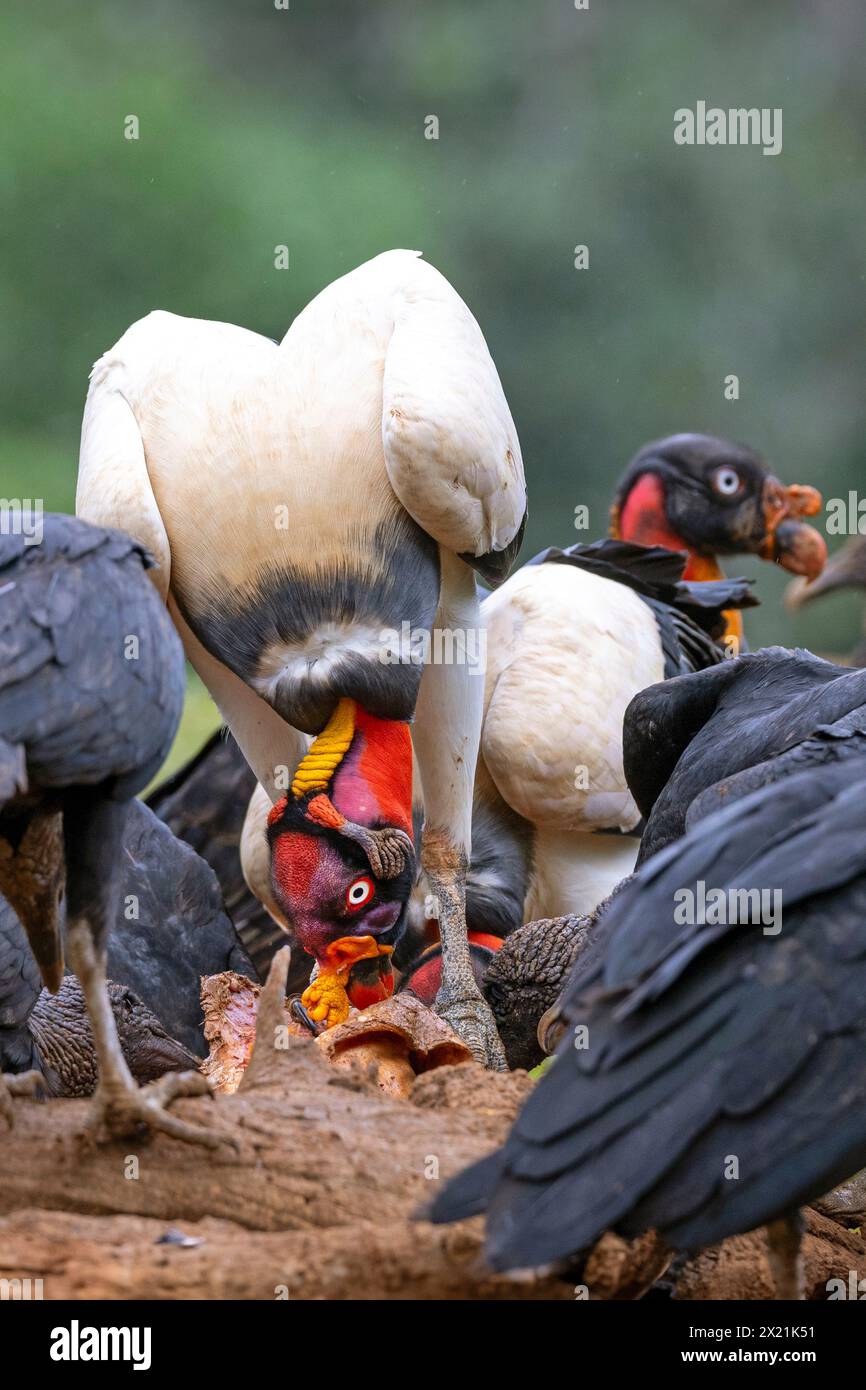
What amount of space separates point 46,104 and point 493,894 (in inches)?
348

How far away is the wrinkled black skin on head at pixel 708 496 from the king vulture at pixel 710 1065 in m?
3.73

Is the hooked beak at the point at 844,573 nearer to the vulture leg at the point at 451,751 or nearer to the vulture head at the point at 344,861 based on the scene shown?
the vulture leg at the point at 451,751

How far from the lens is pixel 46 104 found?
470 inches

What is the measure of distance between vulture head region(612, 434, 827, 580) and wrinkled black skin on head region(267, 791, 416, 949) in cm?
246

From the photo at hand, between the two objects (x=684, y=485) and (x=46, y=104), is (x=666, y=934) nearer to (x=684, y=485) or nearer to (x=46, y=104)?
(x=684, y=485)

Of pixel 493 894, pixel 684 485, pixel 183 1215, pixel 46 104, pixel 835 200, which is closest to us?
pixel 183 1215

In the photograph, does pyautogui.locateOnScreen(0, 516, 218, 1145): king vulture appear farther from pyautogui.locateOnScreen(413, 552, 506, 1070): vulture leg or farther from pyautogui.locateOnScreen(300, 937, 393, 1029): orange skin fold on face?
pyautogui.locateOnScreen(413, 552, 506, 1070): vulture leg

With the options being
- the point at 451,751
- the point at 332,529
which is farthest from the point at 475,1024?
the point at 332,529

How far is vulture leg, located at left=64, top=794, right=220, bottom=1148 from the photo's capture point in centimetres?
245

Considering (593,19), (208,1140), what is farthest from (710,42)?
(208,1140)

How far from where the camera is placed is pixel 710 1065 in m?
2.02

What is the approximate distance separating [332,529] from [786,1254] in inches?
76.7

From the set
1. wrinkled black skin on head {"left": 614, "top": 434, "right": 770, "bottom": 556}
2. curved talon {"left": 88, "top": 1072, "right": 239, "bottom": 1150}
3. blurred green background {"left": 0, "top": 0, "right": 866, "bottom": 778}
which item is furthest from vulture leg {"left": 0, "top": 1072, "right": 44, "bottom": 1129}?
blurred green background {"left": 0, "top": 0, "right": 866, "bottom": 778}

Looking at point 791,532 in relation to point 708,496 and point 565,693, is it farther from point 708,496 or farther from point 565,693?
point 565,693
